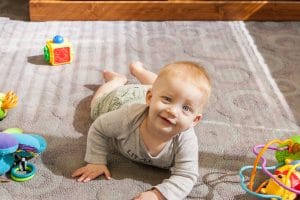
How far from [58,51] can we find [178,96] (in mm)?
645

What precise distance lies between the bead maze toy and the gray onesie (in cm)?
48

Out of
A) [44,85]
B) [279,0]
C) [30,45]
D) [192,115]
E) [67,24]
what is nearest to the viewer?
[192,115]

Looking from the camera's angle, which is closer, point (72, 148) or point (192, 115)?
point (192, 115)

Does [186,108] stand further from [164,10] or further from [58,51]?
[164,10]

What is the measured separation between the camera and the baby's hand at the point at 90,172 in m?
0.95

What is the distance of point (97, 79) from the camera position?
1.35m

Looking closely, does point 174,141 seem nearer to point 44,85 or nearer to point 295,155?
point 295,155

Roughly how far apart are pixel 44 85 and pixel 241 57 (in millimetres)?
664

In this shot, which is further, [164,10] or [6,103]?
[164,10]

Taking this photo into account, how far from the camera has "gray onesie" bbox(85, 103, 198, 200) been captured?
910 mm

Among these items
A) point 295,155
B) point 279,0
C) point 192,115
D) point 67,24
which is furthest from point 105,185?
point 279,0

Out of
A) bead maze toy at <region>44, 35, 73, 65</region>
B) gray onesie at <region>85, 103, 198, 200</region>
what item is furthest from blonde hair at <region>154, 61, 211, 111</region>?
bead maze toy at <region>44, 35, 73, 65</region>

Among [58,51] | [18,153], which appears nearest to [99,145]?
[18,153]

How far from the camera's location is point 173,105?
86cm
